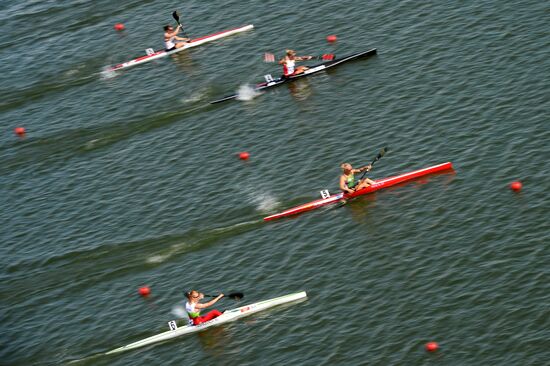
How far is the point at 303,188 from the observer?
4038cm

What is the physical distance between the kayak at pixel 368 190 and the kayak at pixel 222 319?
5.22 meters

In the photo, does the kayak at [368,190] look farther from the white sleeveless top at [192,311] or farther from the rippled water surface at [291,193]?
the white sleeveless top at [192,311]

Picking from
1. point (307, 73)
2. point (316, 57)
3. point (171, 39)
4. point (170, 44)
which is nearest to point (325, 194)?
point (307, 73)

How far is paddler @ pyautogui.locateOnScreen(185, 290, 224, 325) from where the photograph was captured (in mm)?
34531

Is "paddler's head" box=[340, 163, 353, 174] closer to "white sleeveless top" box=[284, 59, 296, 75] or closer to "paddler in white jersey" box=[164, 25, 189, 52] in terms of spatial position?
"white sleeveless top" box=[284, 59, 296, 75]

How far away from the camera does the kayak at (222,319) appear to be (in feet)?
113

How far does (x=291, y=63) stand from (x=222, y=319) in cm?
1692

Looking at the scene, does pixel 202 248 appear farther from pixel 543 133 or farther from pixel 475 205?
pixel 543 133

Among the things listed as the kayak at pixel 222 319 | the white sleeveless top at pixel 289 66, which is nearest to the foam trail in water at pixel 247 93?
the white sleeveless top at pixel 289 66

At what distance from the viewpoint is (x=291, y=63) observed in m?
47.9

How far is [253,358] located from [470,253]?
8.16m

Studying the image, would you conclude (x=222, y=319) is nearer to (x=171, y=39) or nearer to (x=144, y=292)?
(x=144, y=292)

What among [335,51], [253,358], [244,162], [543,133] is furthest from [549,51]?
[253,358]

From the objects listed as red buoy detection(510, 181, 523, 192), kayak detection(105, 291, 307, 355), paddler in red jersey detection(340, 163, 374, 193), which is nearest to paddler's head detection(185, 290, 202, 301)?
kayak detection(105, 291, 307, 355)
